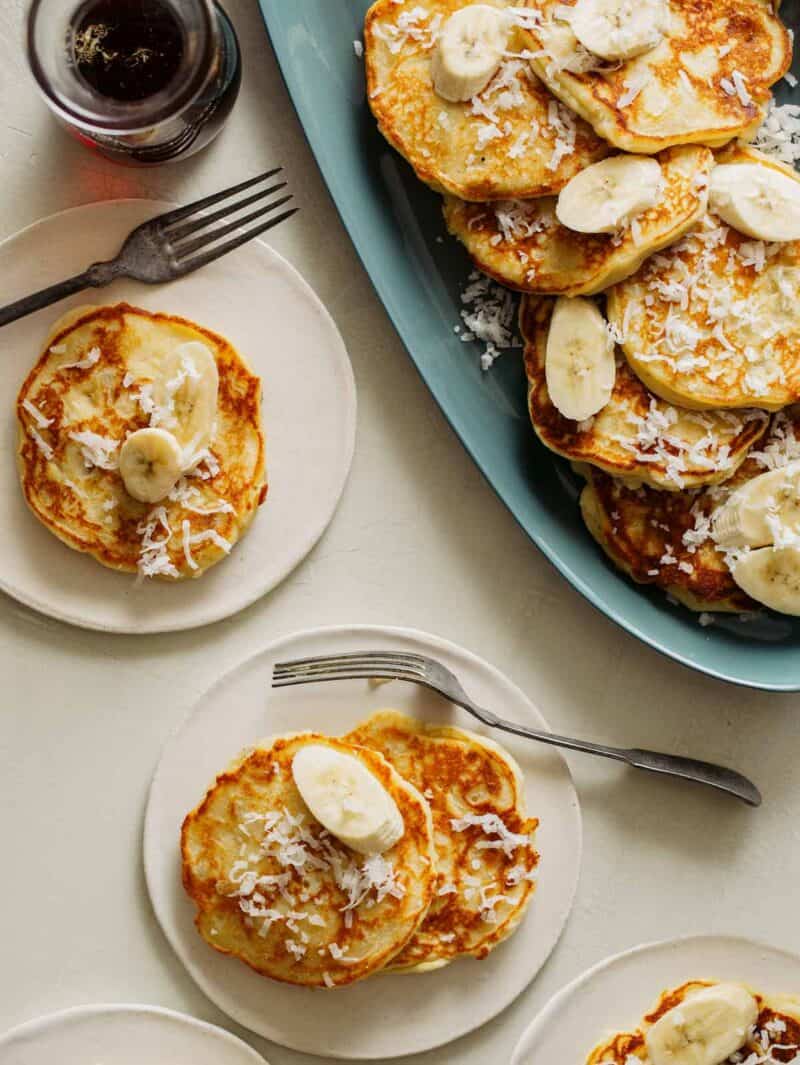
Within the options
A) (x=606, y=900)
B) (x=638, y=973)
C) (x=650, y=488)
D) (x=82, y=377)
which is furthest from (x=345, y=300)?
(x=638, y=973)

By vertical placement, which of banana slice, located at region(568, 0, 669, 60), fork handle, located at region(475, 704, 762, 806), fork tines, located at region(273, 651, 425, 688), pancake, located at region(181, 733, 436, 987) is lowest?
fork handle, located at region(475, 704, 762, 806)

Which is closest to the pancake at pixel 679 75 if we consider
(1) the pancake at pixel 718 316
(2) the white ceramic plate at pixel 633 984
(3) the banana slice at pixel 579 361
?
(1) the pancake at pixel 718 316

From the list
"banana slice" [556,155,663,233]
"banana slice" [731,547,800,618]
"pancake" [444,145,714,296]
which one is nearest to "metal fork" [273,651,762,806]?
"banana slice" [731,547,800,618]

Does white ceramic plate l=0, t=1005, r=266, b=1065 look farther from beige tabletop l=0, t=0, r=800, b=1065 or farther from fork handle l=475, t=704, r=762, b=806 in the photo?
fork handle l=475, t=704, r=762, b=806

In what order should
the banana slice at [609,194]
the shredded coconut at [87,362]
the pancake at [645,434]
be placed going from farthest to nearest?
the shredded coconut at [87,362] → the pancake at [645,434] → the banana slice at [609,194]

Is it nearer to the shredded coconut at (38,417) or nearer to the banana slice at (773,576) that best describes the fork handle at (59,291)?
the shredded coconut at (38,417)

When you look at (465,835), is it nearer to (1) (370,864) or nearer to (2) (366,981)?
(1) (370,864)
